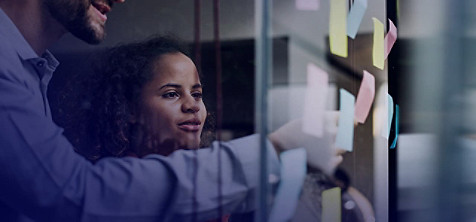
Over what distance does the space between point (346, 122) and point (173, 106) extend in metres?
0.87

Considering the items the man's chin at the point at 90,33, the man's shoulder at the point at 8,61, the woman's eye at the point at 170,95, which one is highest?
the man's chin at the point at 90,33

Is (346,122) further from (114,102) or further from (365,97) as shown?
(114,102)

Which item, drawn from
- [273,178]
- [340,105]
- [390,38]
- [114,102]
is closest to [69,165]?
[114,102]

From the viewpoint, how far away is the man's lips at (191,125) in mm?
2387

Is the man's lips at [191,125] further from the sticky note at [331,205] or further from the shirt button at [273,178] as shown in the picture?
the sticky note at [331,205]

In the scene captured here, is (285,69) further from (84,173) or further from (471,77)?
(84,173)

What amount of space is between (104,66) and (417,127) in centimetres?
158

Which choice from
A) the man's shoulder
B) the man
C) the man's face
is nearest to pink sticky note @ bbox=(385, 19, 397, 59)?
the man

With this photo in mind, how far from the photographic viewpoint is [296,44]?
2.38 metres

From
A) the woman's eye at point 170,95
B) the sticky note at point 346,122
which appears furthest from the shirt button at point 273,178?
the woman's eye at point 170,95

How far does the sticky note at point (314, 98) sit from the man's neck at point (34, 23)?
4.15 feet

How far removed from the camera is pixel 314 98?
7.86ft

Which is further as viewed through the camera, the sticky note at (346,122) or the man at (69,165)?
the sticky note at (346,122)

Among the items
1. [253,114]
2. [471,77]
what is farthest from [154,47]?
[471,77]
